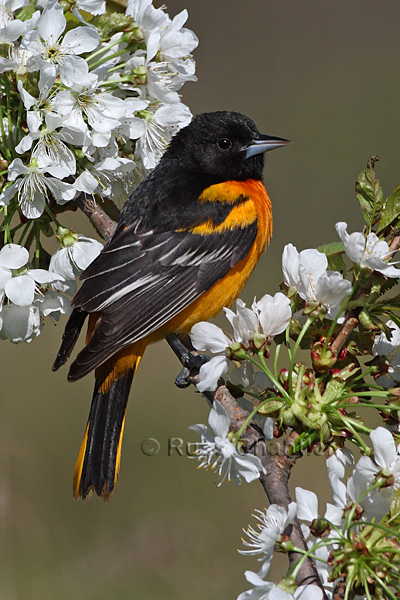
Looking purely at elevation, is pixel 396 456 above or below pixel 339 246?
below

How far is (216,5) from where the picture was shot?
889 centimetres

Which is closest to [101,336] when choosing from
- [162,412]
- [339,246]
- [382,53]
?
[339,246]

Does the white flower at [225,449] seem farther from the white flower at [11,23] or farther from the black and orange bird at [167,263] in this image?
the white flower at [11,23]

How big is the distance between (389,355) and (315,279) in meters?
0.27

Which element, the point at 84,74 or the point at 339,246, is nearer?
the point at 339,246

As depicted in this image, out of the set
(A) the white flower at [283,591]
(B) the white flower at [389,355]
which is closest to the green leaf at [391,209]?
(B) the white flower at [389,355]

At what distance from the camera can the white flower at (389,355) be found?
1.81 metres

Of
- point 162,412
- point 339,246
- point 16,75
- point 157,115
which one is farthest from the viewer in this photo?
point 162,412

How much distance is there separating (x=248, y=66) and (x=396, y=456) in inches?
283

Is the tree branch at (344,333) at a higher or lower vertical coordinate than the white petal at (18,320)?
lower

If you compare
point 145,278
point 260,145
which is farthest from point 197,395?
point 145,278

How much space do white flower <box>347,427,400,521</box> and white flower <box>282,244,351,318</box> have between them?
0.38 meters

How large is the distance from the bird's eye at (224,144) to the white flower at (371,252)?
5.67ft

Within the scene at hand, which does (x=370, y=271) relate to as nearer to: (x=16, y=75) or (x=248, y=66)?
(x=16, y=75)
